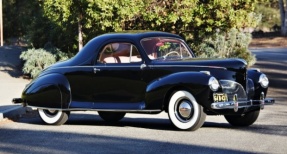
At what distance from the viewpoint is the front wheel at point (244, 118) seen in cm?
1364

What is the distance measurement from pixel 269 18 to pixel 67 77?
66902mm

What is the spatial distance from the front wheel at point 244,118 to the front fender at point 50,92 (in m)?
3.03

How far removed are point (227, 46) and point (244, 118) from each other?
17.7 m

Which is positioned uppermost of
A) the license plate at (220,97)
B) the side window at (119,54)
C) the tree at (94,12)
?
the tree at (94,12)

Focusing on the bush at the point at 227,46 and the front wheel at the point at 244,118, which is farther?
the bush at the point at 227,46

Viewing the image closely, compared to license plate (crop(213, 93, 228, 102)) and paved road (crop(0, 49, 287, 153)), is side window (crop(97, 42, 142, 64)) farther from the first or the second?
license plate (crop(213, 93, 228, 102))

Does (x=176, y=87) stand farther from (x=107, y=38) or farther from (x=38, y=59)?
(x=38, y=59)

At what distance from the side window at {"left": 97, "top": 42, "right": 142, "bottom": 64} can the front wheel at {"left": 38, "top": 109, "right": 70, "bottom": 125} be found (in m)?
1.30

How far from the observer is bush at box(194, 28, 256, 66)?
3028 centimetres

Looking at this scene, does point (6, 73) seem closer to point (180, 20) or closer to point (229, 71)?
point (180, 20)


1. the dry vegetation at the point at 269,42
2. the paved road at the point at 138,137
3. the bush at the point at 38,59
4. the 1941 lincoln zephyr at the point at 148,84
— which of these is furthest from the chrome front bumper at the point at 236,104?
the dry vegetation at the point at 269,42

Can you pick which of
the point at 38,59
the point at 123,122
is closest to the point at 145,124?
the point at 123,122

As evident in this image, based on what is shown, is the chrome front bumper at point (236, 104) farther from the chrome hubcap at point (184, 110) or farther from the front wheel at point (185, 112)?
the chrome hubcap at point (184, 110)

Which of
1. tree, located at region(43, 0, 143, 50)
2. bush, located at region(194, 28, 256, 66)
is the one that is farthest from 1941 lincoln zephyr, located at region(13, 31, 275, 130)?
bush, located at region(194, 28, 256, 66)
